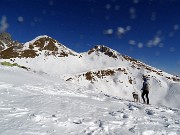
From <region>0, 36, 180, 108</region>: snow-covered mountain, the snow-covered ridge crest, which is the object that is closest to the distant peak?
<region>0, 36, 180, 108</region>: snow-covered mountain

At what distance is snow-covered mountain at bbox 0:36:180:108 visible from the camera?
126438 millimetres

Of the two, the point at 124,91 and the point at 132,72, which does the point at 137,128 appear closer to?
the point at 124,91

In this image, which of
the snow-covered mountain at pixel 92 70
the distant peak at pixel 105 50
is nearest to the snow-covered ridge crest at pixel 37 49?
the snow-covered mountain at pixel 92 70

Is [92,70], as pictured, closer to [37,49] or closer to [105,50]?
[37,49]

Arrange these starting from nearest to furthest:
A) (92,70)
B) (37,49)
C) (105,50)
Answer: (92,70)
(37,49)
(105,50)

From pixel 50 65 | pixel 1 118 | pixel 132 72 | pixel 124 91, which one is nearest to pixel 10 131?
pixel 1 118

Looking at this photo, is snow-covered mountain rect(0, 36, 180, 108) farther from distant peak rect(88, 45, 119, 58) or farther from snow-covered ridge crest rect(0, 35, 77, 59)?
distant peak rect(88, 45, 119, 58)

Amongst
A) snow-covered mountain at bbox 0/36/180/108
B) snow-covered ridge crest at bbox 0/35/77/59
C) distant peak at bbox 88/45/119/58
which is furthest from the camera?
distant peak at bbox 88/45/119/58

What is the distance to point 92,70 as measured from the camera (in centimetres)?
14262

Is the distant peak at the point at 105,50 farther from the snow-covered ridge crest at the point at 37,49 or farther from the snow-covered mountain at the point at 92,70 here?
the snow-covered ridge crest at the point at 37,49

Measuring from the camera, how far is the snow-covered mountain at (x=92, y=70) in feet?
415

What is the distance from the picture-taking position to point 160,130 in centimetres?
1067

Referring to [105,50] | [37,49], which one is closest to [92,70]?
[37,49]

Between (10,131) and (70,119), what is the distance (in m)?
3.17
